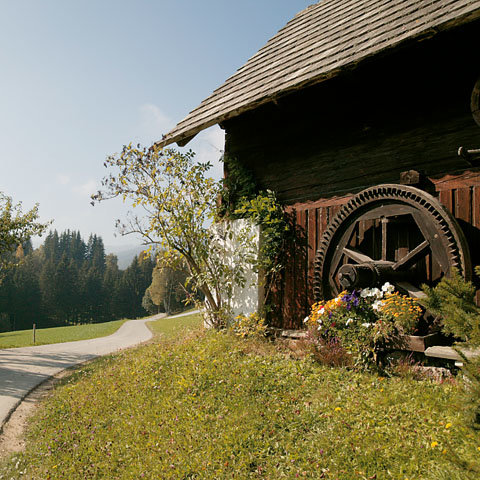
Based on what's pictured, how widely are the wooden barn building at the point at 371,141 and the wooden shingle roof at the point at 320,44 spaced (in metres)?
0.03

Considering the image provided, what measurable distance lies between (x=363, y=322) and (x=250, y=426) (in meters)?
1.95

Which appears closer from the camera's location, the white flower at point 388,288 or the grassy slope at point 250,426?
the grassy slope at point 250,426

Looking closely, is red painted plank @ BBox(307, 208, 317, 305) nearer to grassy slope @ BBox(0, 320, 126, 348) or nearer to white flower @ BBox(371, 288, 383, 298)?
white flower @ BBox(371, 288, 383, 298)

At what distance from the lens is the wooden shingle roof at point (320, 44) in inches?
189

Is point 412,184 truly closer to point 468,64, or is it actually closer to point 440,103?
point 440,103

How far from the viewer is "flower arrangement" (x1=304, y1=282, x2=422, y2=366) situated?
4.54m

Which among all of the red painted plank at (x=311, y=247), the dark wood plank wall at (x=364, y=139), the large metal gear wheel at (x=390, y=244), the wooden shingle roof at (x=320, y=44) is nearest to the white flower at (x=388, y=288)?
the large metal gear wheel at (x=390, y=244)

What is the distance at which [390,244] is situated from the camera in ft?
17.8

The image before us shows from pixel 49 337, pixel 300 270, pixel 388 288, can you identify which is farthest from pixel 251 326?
pixel 49 337

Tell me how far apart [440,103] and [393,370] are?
3455 millimetres

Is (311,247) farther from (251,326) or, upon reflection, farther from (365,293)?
(251,326)

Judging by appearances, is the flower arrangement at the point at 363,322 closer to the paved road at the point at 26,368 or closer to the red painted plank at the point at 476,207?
the red painted plank at the point at 476,207

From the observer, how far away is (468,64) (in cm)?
485

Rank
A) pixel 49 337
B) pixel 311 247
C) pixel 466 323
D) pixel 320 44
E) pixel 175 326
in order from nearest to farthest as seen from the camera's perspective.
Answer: pixel 466 323
pixel 311 247
pixel 320 44
pixel 175 326
pixel 49 337
